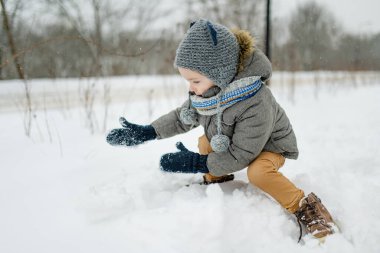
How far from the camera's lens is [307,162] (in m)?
2.26

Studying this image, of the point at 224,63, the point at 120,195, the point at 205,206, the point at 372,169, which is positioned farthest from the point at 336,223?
the point at 120,195

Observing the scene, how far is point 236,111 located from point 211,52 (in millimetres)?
299

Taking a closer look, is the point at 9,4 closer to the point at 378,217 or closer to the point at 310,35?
the point at 378,217

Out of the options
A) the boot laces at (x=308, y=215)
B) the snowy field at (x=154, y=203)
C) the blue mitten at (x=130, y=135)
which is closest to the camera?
the snowy field at (x=154, y=203)

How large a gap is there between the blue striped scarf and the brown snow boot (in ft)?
1.81

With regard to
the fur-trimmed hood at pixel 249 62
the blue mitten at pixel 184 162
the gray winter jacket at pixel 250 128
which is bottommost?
the blue mitten at pixel 184 162

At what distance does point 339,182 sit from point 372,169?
13.2 inches

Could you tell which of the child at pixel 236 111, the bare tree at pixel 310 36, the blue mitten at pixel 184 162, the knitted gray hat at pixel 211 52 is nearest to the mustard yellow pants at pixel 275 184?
the child at pixel 236 111

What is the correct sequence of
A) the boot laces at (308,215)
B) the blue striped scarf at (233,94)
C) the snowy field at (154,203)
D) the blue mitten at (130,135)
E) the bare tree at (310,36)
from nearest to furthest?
1. the snowy field at (154,203)
2. the boot laces at (308,215)
3. the blue striped scarf at (233,94)
4. the blue mitten at (130,135)
5. the bare tree at (310,36)

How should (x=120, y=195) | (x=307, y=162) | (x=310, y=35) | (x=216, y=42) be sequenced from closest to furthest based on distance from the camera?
(x=216, y=42)
(x=120, y=195)
(x=307, y=162)
(x=310, y=35)

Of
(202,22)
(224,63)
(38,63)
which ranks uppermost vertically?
(202,22)

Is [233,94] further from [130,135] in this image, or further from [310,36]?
[310,36]

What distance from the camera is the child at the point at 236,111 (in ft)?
4.94

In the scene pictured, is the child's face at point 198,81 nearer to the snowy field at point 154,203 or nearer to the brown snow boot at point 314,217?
the snowy field at point 154,203
